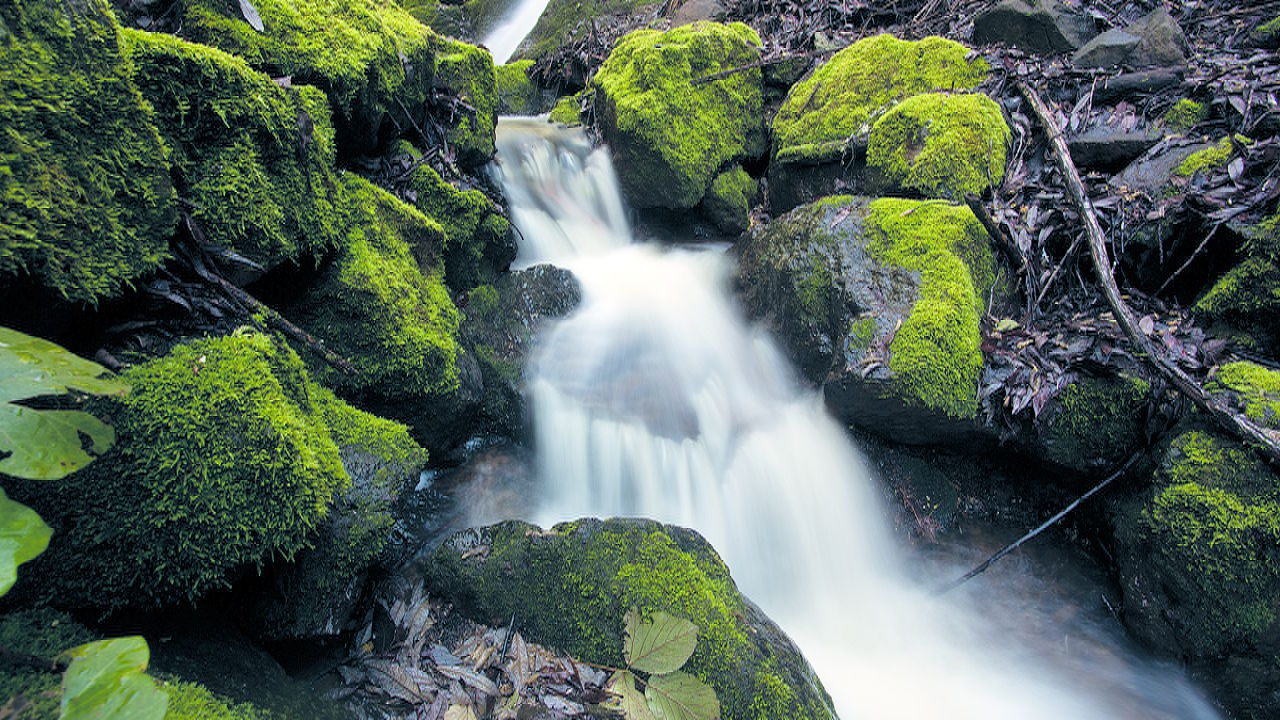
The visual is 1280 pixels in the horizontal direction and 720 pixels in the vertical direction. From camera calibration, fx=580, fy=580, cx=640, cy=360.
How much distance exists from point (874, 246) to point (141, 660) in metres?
4.69

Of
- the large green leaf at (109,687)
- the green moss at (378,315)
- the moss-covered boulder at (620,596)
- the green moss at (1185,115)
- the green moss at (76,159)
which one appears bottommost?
the green moss at (1185,115)

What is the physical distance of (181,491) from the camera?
183 centimetres

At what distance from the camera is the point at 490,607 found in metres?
2.53

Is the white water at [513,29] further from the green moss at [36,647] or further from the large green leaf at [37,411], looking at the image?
the green moss at [36,647]

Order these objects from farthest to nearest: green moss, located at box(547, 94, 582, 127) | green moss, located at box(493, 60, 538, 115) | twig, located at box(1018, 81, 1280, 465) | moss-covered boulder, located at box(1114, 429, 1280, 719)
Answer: green moss, located at box(493, 60, 538, 115) < green moss, located at box(547, 94, 582, 127) < twig, located at box(1018, 81, 1280, 465) < moss-covered boulder, located at box(1114, 429, 1280, 719)

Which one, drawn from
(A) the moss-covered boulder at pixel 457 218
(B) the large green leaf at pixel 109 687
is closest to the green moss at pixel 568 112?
(A) the moss-covered boulder at pixel 457 218

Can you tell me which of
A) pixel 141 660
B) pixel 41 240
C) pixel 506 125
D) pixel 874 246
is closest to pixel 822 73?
pixel 874 246

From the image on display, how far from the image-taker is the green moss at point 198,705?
152 centimetres

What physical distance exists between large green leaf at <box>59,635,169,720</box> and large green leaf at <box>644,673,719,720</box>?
143 centimetres

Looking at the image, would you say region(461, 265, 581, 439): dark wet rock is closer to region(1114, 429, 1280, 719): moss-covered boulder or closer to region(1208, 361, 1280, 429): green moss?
region(1114, 429, 1280, 719): moss-covered boulder

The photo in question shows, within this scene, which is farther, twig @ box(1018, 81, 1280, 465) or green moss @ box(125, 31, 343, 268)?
twig @ box(1018, 81, 1280, 465)

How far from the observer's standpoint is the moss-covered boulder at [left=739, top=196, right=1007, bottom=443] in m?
3.92

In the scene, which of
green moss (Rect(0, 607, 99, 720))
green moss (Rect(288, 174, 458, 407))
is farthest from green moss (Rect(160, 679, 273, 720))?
green moss (Rect(288, 174, 458, 407))

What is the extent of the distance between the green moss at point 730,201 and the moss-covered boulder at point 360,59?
2448mm
